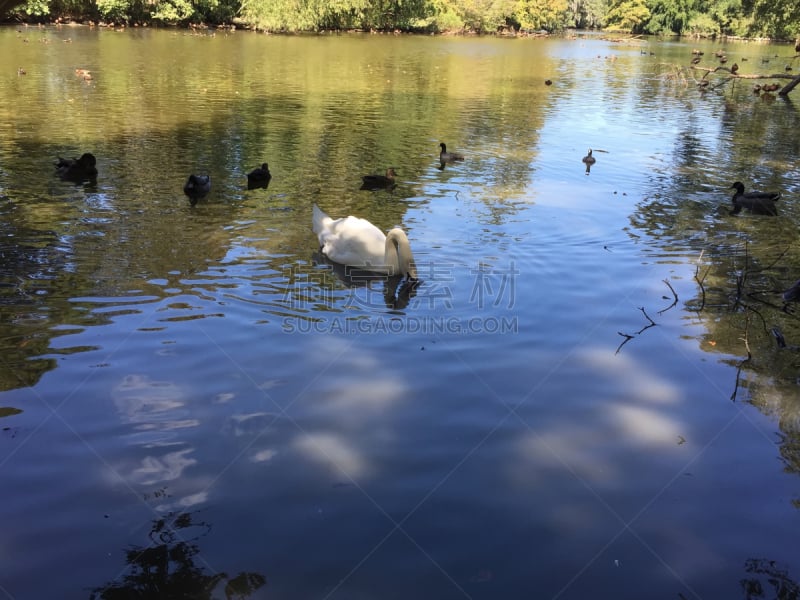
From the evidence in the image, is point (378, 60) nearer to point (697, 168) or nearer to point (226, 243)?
point (697, 168)

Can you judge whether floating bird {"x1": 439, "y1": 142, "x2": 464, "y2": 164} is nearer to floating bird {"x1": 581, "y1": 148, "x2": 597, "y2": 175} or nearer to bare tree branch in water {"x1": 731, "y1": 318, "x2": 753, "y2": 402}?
floating bird {"x1": 581, "y1": 148, "x2": 597, "y2": 175}

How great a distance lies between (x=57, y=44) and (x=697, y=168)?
117ft

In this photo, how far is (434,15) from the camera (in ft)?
244

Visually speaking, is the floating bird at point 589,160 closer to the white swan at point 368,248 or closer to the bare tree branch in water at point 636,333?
the white swan at point 368,248

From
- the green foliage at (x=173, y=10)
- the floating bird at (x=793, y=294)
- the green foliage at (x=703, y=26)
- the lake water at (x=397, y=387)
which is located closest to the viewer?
the lake water at (x=397, y=387)

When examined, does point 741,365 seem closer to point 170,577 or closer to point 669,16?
point 170,577

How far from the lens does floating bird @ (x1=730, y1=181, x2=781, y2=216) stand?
36.9 feet

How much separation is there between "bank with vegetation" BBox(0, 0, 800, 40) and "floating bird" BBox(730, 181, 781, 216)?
A: 28491mm

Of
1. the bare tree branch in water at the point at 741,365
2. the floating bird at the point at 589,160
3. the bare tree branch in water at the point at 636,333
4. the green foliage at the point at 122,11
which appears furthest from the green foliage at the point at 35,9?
the bare tree branch in water at the point at 741,365

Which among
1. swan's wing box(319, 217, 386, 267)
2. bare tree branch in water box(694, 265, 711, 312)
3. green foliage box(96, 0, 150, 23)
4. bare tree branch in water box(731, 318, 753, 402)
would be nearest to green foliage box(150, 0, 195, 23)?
green foliage box(96, 0, 150, 23)

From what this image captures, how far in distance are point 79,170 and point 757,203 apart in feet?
37.9

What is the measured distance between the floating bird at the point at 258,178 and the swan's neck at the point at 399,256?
465cm

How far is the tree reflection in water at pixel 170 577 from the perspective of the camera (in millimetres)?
3576

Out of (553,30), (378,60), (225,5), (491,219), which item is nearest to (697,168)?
(491,219)
